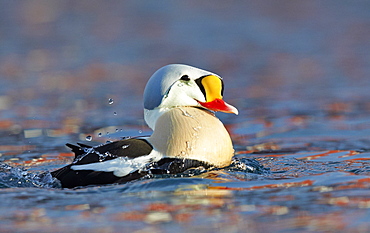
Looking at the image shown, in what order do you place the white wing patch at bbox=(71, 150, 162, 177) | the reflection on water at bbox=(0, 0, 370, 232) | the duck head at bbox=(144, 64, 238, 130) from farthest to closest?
the duck head at bbox=(144, 64, 238, 130) → the white wing patch at bbox=(71, 150, 162, 177) → the reflection on water at bbox=(0, 0, 370, 232)

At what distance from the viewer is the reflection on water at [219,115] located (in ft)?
13.5

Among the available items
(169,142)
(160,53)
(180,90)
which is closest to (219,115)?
(180,90)

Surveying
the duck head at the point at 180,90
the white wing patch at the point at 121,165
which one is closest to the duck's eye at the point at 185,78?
the duck head at the point at 180,90

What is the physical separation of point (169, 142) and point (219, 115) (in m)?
3.86

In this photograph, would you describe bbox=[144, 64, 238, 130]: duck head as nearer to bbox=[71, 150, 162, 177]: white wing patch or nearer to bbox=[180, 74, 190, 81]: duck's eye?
bbox=[180, 74, 190, 81]: duck's eye

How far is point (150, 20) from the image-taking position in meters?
15.2

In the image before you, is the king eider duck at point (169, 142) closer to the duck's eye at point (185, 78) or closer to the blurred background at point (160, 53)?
the duck's eye at point (185, 78)

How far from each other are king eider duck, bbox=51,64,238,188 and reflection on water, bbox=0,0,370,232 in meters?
0.09

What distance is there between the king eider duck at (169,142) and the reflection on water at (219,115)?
0.31 feet

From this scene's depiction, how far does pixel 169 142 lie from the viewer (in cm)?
474

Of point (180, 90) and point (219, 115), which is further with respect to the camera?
point (219, 115)

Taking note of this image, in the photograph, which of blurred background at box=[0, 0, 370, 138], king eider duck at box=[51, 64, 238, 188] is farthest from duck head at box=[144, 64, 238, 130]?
blurred background at box=[0, 0, 370, 138]

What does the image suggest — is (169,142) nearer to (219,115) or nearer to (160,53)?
(219,115)

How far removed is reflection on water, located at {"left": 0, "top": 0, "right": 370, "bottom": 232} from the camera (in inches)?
162
